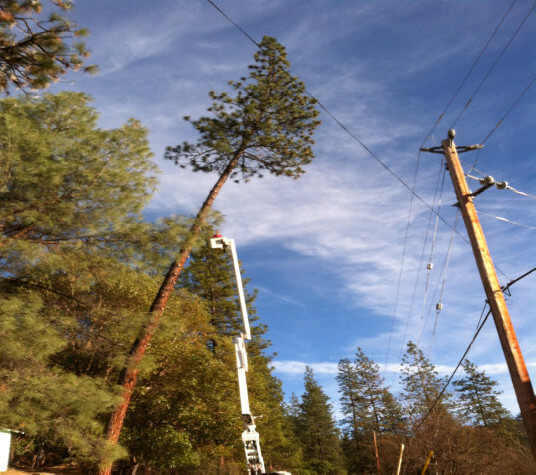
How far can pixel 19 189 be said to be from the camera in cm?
850

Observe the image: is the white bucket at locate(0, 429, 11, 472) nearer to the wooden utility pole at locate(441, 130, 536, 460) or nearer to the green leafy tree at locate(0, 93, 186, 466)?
the green leafy tree at locate(0, 93, 186, 466)

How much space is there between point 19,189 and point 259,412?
623 inches

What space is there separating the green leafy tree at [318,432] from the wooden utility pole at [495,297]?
153 feet

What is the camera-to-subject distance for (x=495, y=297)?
7277 millimetres

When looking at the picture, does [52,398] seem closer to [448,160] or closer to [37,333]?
[37,333]

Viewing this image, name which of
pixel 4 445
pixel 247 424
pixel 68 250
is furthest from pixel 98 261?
pixel 247 424

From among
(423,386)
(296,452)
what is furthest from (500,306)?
(423,386)

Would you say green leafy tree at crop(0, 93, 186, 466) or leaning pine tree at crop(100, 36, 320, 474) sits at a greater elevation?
leaning pine tree at crop(100, 36, 320, 474)

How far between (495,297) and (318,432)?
50.2m

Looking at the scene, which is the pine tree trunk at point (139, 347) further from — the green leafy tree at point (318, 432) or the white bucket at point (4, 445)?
the green leafy tree at point (318, 432)

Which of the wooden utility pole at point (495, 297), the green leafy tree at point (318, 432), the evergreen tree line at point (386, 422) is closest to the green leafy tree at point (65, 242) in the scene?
the wooden utility pole at point (495, 297)

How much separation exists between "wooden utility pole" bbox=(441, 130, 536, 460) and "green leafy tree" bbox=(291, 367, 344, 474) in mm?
46492

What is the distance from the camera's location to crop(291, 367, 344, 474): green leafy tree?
47781 millimetres

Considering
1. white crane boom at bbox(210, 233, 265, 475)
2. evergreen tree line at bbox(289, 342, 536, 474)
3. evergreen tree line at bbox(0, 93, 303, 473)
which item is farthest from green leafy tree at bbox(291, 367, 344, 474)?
white crane boom at bbox(210, 233, 265, 475)
